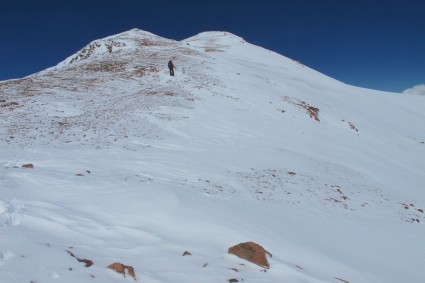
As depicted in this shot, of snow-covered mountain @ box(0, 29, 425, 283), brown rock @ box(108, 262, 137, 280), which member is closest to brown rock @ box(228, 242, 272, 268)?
snow-covered mountain @ box(0, 29, 425, 283)

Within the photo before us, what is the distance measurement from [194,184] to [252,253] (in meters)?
5.14

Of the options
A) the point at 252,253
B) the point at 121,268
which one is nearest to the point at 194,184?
the point at 252,253

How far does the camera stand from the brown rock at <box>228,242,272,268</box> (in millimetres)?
6430

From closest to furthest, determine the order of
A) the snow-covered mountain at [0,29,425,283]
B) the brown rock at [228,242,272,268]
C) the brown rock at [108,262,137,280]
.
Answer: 1. the brown rock at [108,262,137,280]
2. the snow-covered mountain at [0,29,425,283]
3. the brown rock at [228,242,272,268]

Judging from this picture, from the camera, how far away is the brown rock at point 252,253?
643cm

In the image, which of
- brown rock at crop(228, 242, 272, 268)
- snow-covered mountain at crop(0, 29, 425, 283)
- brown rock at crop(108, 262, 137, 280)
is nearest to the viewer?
brown rock at crop(108, 262, 137, 280)

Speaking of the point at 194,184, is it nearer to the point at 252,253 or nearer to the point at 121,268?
the point at 252,253

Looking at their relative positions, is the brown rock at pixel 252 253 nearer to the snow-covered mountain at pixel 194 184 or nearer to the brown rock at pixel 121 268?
the snow-covered mountain at pixel 194 184

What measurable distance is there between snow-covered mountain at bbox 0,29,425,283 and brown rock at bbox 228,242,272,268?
0.15m

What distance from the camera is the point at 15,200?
7293 mm

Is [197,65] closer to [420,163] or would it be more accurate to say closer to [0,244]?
[420,163]

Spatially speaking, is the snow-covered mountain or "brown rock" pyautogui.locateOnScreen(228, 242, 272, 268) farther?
"brown rock" pyautogui.locateOnScreen(228, 242, 272, 268)

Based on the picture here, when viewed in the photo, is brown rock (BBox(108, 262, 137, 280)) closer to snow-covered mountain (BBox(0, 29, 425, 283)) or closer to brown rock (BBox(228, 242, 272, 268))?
snow-covered mountain (BBox(0, 29, 425, 283))

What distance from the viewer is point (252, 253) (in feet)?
21.3
